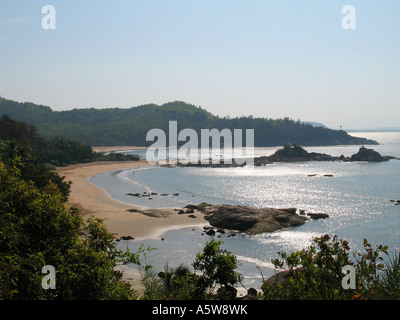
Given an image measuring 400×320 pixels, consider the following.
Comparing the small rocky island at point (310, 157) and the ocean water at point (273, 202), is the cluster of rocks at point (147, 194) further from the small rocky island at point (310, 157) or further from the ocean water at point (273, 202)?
the small rocky island at point (310, 157)

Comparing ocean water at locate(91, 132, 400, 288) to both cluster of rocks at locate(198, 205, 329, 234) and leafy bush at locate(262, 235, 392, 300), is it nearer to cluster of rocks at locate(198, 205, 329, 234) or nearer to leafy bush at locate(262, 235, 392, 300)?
cluster of rocks at locate(198, 205, 329, 234)

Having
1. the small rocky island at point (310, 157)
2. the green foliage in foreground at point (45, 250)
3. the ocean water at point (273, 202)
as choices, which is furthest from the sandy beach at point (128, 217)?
the small rocky island at point (310, 157)

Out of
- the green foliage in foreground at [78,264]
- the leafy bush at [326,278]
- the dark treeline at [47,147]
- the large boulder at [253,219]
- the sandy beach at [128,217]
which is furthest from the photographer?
the dark treeline at [47,147]

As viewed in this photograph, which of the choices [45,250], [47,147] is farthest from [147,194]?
[47,147]

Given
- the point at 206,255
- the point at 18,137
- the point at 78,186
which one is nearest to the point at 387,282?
the point at 206,255

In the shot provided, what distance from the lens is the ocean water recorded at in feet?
110

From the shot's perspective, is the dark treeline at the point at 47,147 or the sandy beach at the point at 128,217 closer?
the sandy beach at the point at 128,217

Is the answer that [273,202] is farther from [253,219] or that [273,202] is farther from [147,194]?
[147,194]

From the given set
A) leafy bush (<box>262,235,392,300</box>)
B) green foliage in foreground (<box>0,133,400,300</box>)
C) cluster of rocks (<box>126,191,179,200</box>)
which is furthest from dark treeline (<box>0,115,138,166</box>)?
leafy bush (<box>262,235,392,300</box>)

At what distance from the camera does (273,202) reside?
61.3 m

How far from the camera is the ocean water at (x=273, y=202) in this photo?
33.7 metres

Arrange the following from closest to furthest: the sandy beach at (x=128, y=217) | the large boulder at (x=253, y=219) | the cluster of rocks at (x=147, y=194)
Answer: the sandy beach at (x=128, y=217) → the large boulder at (x=253, y=219) → the cluster of rocks at (x=147, y=194)

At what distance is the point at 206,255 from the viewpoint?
535 inches

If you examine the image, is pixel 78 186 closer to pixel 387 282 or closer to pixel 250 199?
pixel 250 199
